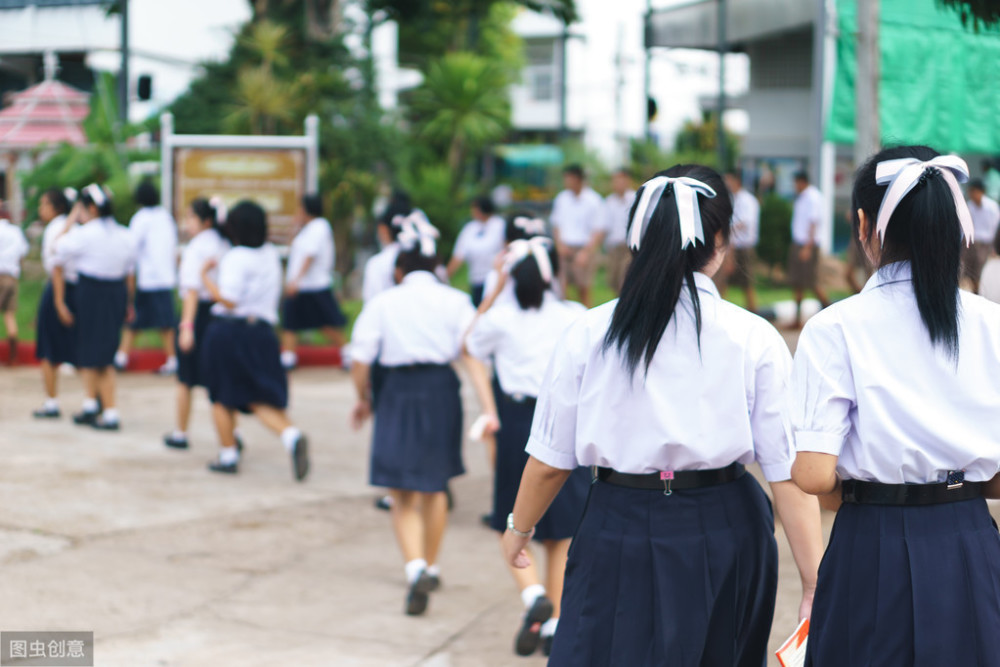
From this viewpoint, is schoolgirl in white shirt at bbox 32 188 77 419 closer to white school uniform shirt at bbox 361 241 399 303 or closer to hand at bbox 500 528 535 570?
white school uniform shirt at bbox 361 241 399 303

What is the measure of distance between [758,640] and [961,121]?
6.91 meters

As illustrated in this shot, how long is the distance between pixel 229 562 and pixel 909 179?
13.9 feet

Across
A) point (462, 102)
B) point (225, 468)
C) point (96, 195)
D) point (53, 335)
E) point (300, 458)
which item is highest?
point (462, 102)

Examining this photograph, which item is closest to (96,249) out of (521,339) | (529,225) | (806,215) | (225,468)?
(225,468)

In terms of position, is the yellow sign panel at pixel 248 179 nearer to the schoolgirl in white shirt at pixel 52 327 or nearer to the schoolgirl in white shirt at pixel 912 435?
the schoolgirl in white shirt at pixel 52 327

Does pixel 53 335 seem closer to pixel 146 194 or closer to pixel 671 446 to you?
pixel 146 194

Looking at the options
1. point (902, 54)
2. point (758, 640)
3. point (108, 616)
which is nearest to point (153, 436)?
point (108, 616)

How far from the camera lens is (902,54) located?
340 inches

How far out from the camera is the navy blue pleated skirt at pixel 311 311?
11273 millimetres

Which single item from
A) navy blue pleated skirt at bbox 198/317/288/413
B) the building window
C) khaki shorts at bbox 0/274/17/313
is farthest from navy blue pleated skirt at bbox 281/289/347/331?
the building window

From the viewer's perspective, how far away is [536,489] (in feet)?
9.27

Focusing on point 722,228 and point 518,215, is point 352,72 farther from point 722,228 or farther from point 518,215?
point 722,228

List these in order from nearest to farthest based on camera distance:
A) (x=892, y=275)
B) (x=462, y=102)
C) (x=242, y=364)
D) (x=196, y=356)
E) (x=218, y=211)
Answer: (x=892, y=275)
(x=242, y=364)
(x=196, y=356)
(x=218, y=211)
(x=462, y=102)

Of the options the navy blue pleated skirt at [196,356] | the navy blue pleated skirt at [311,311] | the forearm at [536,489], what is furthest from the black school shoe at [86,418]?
the forearm at [536,489]
